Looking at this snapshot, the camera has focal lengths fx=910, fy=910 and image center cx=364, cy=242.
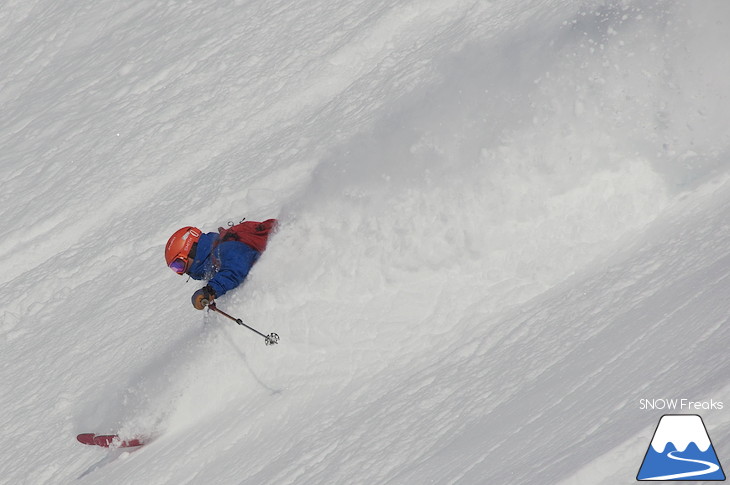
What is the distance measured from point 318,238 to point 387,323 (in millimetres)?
989

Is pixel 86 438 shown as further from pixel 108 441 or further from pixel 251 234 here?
pixel 251 234

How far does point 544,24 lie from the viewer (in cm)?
812

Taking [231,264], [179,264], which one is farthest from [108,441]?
[231,264]

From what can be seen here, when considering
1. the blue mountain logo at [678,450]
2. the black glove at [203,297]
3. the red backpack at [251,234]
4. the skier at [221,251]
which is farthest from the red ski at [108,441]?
the blue mountain logo at [678,450]

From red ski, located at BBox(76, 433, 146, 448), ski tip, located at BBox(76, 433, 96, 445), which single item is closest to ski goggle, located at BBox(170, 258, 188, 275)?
red ski, located at BBox(76, 433, 146, 448)

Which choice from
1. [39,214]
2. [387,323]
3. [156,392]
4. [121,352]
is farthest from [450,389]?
[39,214]

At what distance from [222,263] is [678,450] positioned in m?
4.15

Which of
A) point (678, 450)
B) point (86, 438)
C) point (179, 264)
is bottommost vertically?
point (678, 450)

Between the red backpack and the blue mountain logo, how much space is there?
410cm

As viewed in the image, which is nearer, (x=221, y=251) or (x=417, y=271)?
(x=417, y=271)

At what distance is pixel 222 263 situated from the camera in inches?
269

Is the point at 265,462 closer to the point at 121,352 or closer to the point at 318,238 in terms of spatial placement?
the point at 318,238

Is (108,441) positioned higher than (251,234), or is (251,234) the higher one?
(251,234)

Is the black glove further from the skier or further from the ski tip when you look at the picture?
the ski tip
